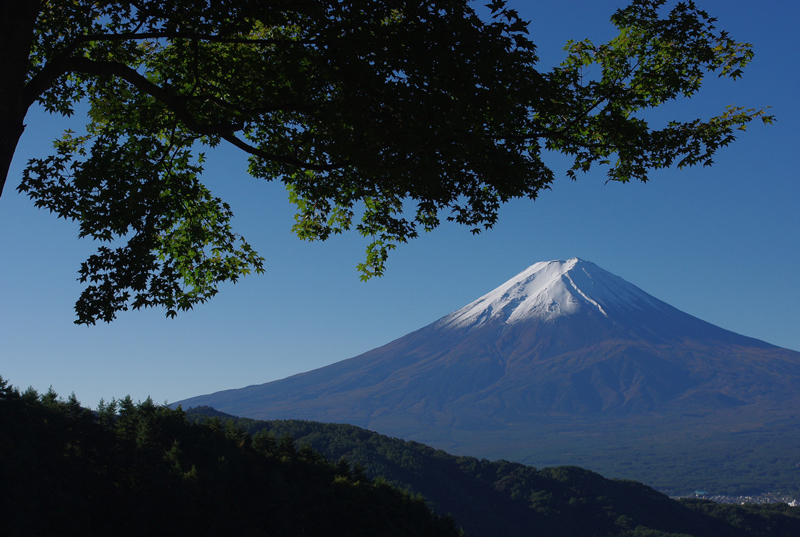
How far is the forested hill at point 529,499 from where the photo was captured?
6112cm

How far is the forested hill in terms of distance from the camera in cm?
6112

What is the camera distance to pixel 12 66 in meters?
6.07

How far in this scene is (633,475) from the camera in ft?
646

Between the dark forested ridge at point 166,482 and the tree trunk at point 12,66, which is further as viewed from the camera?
the dark forested ridge at point 166,482

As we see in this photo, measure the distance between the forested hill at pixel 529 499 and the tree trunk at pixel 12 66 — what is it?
5611cm

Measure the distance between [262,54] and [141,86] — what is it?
6.94 feet

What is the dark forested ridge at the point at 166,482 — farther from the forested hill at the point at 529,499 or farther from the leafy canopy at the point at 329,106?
the forested hill at the point at 529,499

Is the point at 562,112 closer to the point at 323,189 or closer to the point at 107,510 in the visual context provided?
the point at 323,189

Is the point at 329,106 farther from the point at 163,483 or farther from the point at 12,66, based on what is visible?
the point at 163,483

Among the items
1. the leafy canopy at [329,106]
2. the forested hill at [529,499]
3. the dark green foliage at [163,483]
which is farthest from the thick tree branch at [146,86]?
the forested hill at [529,499]

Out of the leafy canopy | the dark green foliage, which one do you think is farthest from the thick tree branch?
the dark green foliage

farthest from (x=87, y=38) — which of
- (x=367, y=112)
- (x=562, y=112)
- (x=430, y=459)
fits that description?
(x=430, y=459)

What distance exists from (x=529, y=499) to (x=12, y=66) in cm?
6816

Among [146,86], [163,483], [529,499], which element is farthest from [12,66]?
[529,499]
